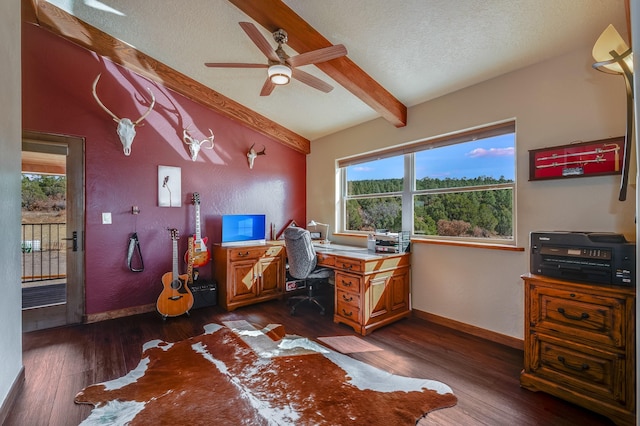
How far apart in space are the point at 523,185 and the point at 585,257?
0.88 metres

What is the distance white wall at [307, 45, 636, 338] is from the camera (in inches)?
88.8

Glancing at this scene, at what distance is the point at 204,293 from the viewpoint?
3.78 metres

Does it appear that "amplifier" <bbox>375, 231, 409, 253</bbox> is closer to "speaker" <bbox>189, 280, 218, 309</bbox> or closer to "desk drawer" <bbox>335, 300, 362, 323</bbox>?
"desk drawer" <bbox>335, 300, 362, 323</bbox>

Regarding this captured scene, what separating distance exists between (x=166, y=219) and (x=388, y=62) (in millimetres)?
3167

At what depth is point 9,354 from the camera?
6.41 ft

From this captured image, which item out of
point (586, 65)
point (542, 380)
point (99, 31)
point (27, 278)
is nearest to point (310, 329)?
point (542, 380)

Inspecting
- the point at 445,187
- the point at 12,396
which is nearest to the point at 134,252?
the point at 12,396

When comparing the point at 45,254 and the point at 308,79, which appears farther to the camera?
the point at 45,254

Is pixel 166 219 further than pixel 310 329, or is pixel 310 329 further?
pixel 166 219

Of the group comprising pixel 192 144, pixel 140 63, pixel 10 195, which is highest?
pixel 140 63

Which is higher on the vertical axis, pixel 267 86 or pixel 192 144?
pixel 267 86

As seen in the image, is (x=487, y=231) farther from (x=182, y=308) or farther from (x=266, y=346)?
(x=182, y=308)

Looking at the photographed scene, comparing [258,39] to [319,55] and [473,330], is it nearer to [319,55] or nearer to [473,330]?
[319,55]

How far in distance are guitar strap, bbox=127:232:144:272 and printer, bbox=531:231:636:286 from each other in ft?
13.1
